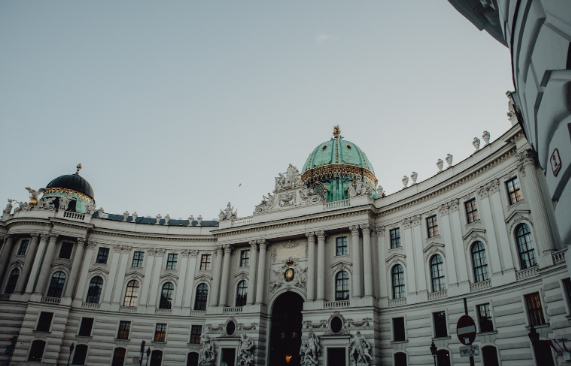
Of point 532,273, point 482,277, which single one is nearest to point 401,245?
point 482,277

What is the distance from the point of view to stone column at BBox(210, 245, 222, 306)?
4312 centimetres

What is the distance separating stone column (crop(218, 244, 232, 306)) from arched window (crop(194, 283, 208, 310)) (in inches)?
143

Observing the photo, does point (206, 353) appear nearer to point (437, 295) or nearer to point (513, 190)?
point (437, 295)

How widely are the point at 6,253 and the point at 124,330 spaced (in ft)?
50.4

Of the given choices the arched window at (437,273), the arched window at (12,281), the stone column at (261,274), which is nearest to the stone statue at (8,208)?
the arched window at (12,281)

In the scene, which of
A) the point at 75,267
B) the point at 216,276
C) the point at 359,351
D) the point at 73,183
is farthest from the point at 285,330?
the point at 73,183

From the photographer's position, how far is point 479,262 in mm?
29297

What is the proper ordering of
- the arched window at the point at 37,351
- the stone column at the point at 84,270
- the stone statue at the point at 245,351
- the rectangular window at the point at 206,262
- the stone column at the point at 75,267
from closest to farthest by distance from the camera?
1. the stone statue at the point at 245,351
2. the arched window at the point at 37,351
3. the stone column at the point at 75,267
4. the stone column at the point at 84,270
5. the rectangular window at the point at 206,262

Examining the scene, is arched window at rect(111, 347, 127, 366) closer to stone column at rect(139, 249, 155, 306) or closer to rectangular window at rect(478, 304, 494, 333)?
stone column at rect(139, 249, 155, 306)

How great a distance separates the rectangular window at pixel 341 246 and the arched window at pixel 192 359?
18599 mm

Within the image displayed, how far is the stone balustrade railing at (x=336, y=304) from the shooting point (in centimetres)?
3591

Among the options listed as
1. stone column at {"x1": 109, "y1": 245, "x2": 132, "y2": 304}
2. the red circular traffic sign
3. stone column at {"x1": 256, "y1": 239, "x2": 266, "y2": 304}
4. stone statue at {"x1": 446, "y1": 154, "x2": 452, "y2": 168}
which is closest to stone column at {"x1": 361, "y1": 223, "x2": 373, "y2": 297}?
stone statue at {"x1": 446, "y1": 154, "x2": 452, "y2": 168}

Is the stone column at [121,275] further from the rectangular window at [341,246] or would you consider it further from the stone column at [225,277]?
the rectangular window at [341,246]

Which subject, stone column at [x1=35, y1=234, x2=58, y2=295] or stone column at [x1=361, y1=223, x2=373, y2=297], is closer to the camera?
stone column at [x1=361, y1=223, x2=373, y2=297]
